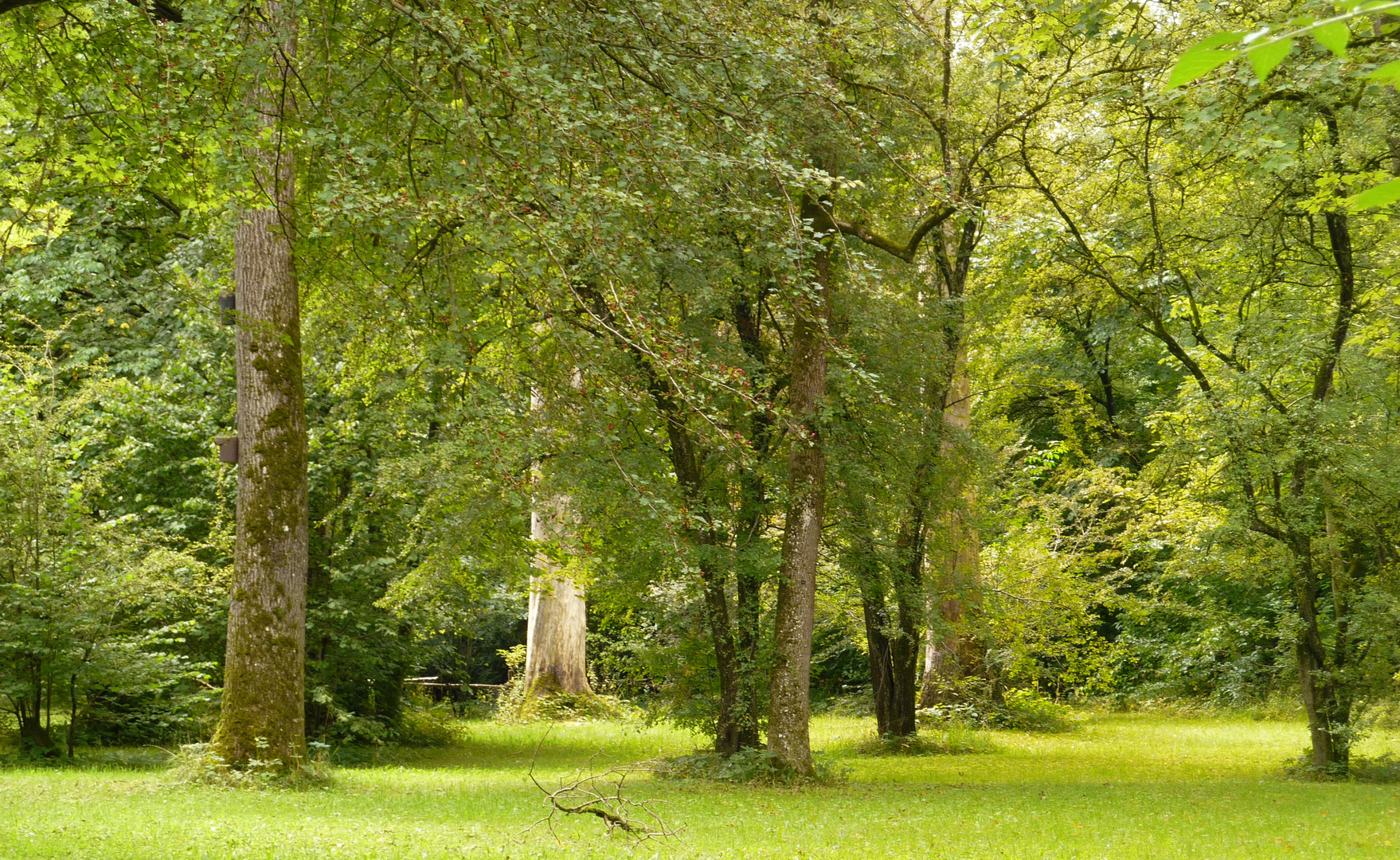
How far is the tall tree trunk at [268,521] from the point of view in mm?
11117

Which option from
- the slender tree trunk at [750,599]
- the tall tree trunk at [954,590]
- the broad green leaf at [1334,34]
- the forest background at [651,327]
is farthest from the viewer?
the tall tree trunk at [954,590]

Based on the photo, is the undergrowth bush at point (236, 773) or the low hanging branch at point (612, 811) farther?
the undergrowth bush at point (236, 773)

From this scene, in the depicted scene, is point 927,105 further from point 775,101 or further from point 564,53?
point 564,53

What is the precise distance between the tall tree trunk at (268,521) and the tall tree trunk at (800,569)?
189 inches

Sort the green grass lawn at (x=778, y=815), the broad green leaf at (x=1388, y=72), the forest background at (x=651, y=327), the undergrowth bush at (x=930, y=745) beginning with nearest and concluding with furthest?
the broad green leaf at (x=1388, y=72) → the forest background at (x=651, y=327) → the green grass lawn at (x=778, y=815) → the undergrowth bush at (x=930, y=745)

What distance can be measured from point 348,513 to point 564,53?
1111cm

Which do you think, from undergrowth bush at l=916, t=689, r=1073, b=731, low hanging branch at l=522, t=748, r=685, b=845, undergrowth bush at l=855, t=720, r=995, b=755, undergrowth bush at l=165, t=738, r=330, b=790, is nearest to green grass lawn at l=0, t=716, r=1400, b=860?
low hanging branch at l=522, t=748, r=685, b=845

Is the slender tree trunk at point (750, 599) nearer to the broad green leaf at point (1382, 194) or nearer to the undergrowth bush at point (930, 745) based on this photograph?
the undergrowth bush at point (930, 745)

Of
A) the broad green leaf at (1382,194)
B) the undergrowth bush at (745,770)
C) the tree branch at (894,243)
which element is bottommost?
the undergrowth bush at (745,770)

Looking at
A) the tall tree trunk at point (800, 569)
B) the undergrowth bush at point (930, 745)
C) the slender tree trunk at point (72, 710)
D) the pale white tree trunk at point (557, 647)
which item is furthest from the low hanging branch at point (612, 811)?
the pale white tree trunk at point (557, 647)

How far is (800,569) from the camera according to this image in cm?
1223

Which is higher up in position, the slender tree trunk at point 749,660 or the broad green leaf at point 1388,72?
the broad green leaf at point 1388,72

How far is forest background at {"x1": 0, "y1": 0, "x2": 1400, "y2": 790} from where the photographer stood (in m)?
7.02

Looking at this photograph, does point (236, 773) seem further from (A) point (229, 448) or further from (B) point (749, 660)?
(B) point (749, 660)
